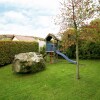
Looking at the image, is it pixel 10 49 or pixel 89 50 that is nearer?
pixel 10 49

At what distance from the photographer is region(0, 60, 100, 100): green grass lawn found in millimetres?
10846

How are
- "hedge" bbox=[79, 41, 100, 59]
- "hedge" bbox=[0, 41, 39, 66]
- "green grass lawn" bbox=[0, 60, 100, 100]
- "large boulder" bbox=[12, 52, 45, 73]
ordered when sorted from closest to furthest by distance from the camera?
"green grass lawn" bbox=[0, 60, 100, 100] < "large boulder" bbox=[12, 52, 45, 73] < "hedge" bbox=[0, 41, 39, 66] < "hedge" bbox=[79, 41, 100, 59]

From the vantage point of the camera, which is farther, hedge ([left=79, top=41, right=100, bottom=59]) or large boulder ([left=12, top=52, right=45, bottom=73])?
hedge ([left=79, top=41, right=100, bottom=59])

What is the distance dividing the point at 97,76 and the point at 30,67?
213 inches

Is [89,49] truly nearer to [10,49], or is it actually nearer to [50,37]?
[50,37]

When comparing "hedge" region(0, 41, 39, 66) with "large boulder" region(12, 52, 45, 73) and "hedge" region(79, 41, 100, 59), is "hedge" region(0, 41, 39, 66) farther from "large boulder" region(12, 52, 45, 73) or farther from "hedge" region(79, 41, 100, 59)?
"hedge" region(79, 41, 100, 59)

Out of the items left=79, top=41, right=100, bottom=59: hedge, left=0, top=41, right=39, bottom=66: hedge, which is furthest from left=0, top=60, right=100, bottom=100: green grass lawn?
left=79, top=41, right=100, bottom=59: hedge

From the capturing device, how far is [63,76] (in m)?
14.2

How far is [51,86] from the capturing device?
489 inches

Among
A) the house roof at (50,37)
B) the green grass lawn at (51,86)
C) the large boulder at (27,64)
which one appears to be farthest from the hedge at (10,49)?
the green grass lawn at (51,86)

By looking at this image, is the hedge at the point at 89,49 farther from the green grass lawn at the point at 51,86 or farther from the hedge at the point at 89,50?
the green grass lawn at the point at 51,86

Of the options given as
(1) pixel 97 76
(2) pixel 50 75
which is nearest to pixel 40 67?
(2) pixel 50 75

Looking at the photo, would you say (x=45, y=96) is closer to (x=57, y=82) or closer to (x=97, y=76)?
(x=57, y=82)

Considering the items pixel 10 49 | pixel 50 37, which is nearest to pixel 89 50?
pixel 50 37
